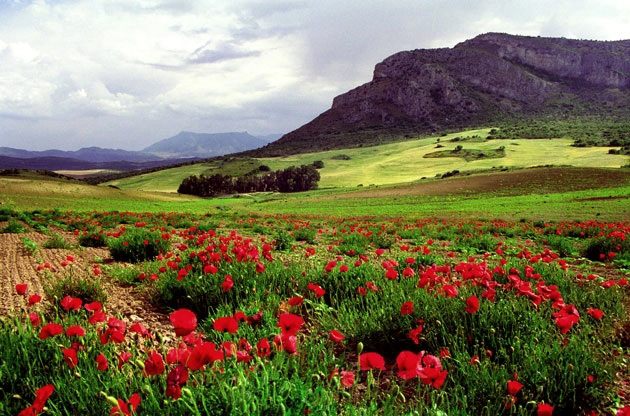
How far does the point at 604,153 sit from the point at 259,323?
374ft

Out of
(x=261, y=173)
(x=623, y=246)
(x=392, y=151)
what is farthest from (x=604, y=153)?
(x=623, y=246)

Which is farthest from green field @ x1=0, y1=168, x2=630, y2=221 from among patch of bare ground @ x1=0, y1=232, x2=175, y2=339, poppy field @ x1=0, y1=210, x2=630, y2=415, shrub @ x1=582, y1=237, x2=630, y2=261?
poppy field @ x1=0, y1=210, x2=630, y2=415

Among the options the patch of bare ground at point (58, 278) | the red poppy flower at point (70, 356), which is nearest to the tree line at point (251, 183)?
the patch of bare ground at point (58, 278)

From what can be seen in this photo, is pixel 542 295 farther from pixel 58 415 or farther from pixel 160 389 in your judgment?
pixel 58 415

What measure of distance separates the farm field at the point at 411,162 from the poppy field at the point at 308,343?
88.4m

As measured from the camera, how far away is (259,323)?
12.4 ft

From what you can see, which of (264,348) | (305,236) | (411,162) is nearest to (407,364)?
(264,348)

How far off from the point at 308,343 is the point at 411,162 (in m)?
131

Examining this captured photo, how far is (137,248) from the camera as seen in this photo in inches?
327

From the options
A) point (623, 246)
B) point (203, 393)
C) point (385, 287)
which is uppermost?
point (203, 393)

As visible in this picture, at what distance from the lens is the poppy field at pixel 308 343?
218 cm

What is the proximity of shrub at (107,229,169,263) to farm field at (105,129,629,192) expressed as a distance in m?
88.8

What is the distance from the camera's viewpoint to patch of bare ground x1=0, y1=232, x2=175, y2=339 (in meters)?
4.73

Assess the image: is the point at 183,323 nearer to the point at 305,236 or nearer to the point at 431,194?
the point at 305,236
